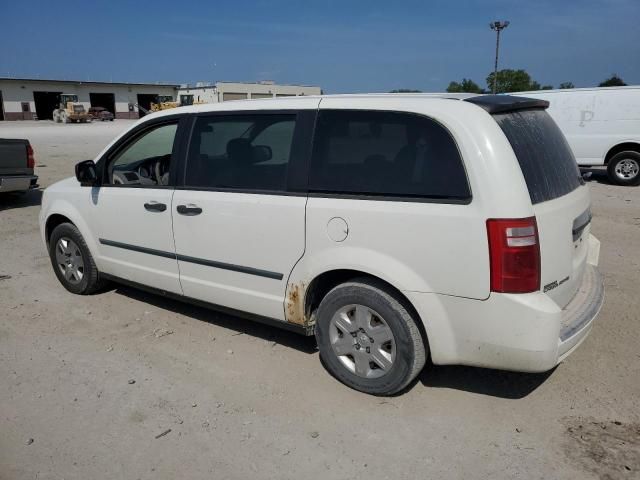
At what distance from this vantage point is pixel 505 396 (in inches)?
133

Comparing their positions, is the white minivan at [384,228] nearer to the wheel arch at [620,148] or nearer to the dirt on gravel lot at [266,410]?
the dirt on gravel lot at [266,410]

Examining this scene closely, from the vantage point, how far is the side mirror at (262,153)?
3695 mm

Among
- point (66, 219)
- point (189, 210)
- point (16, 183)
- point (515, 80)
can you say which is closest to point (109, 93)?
point (515, 80)

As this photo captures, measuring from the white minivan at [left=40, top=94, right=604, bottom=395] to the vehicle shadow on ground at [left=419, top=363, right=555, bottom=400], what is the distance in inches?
18.1

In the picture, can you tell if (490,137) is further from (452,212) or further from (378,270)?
(378,270)

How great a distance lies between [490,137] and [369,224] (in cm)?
82

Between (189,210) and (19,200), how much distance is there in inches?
338

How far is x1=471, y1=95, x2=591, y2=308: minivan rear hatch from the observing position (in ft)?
9.56

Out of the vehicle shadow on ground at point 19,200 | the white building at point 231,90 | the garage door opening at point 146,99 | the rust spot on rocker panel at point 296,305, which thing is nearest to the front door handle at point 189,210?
the rust spot on rocker panel at point 296,305

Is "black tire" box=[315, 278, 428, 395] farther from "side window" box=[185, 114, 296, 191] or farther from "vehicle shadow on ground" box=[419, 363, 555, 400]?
"side window" box=[185, 114, 296, 191]

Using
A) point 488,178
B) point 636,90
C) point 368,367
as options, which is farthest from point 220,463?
point 636,90

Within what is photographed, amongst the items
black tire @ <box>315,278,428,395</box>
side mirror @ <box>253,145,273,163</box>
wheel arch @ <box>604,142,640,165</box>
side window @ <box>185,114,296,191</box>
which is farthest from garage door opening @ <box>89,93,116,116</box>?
black tire @ <box>315,278,428,395</box>

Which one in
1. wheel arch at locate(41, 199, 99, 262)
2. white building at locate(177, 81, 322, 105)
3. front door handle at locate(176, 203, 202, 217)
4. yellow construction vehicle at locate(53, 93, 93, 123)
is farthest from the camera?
white building at locate(177, 81, 322, 105)

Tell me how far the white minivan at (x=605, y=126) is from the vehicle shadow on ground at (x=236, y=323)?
9791 millimetres
